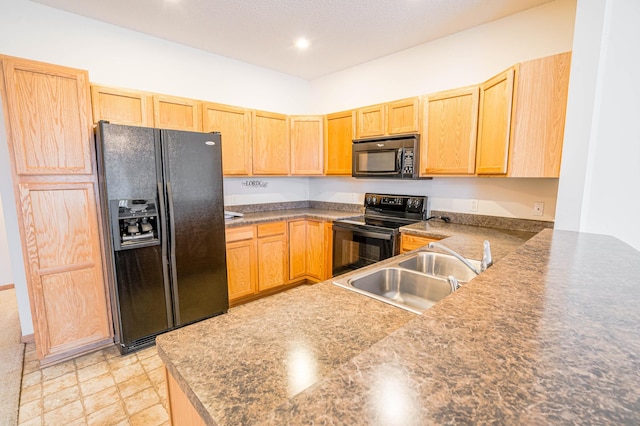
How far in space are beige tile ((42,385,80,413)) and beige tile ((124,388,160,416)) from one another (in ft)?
1.12

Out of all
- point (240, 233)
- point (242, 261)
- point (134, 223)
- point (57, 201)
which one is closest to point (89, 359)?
point (134, 223)

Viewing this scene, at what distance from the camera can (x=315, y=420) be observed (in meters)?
0.36

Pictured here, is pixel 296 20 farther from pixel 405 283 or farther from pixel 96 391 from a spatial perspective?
pixel 96 391

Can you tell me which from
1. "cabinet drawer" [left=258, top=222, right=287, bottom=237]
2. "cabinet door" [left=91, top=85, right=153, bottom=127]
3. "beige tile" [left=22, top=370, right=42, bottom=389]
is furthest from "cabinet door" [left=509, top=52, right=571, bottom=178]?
"beige tile" [left=22, top=370, right=42, bottom=389]

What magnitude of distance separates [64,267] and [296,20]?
2668mm

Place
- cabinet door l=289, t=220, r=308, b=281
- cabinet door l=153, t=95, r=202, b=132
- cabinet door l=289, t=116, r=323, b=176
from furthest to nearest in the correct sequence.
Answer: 1. cabinet door l=289, t=116, r=323, b=176
2. cabinet door l=289, t=220, r=308, b=281
3. cabinet door l=153, t=95, r=202, b=132

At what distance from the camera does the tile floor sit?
1.65m

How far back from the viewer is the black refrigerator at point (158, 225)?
2088 mm

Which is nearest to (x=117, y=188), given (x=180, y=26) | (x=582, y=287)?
(x=180, y=26)

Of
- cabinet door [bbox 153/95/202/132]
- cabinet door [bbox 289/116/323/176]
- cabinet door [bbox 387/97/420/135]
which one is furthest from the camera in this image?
cabinet door [bbox 289/116/323/176]

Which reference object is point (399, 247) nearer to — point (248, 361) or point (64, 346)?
point (248, 361)

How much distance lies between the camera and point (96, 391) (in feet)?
6.07

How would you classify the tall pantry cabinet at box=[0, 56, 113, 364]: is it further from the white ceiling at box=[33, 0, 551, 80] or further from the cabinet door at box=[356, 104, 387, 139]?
the cabinet door at box=[356, 104, 387, 139]

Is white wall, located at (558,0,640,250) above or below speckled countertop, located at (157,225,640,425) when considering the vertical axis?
above
